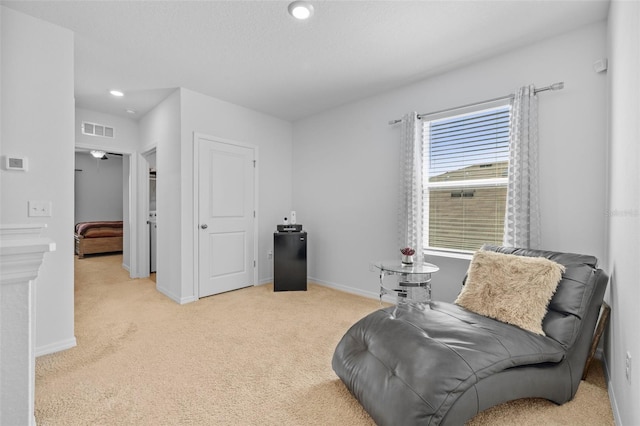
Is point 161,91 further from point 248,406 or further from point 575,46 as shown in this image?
point 575,46

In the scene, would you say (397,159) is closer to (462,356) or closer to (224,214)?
(224,214)

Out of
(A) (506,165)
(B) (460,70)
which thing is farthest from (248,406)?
(B) (460,70)

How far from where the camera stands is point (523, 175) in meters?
2.50

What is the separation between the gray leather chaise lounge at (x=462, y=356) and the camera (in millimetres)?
1319

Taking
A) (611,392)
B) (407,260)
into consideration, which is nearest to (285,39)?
(407,260)

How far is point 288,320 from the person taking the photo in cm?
300

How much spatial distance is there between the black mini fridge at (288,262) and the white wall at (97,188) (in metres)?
7.02

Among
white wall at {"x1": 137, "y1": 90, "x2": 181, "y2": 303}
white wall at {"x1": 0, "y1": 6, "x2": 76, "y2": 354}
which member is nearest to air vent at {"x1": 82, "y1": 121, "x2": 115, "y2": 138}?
white wall at {"x1": 137, "y1": 90, "x2": 181, "y2": 303}

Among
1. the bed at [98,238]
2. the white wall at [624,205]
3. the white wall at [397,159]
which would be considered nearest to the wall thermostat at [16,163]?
the white wall at [397,159]

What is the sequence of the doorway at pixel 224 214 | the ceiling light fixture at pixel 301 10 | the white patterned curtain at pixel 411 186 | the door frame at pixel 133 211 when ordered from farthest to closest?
the door frame at pixel 133 211, the doorway at pixel 224 214, the white patterned curtain at pixel 411 186, the ceiling light fixture at pixel 301 10

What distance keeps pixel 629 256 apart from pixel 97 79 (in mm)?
4635

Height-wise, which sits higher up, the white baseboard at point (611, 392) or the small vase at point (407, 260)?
the small vase at point (407, 260)

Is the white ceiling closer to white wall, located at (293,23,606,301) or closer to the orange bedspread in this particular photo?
white wall, located at (293,23,606,301)

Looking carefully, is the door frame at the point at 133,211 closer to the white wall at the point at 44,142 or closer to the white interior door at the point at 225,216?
the white interior door at the point at 225,216
